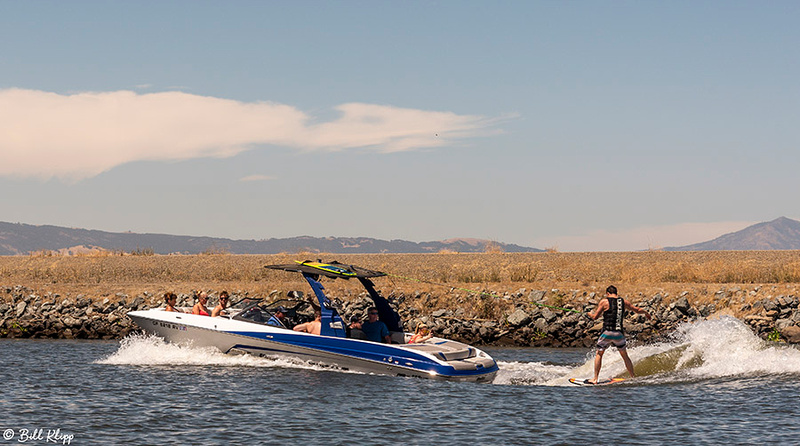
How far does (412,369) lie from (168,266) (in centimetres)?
3035

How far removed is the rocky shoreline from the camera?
27859mm

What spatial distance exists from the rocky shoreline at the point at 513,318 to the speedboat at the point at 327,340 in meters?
7.01

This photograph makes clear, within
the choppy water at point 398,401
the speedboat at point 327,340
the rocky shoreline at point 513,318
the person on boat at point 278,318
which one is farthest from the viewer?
the rocky shoreline at point 513,318

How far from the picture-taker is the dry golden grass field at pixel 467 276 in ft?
102

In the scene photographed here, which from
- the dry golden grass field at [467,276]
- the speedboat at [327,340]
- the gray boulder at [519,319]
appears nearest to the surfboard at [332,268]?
the speedboat at [327,340]

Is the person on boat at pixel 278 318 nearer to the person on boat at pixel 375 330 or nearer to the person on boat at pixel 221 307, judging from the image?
the person on boat at pixel 221 307

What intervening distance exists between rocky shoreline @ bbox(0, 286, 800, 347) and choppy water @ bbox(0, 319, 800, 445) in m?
5.20

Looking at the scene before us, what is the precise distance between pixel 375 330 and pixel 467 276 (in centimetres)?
1629

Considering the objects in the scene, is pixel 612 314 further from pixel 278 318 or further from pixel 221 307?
pixel 221 307

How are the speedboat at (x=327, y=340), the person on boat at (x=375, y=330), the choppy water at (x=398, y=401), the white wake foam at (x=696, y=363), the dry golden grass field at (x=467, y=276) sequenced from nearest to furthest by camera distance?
the choppy water at (x=398, y=401) < the speedboat at (x=327, y=340) < the white wake foam at (x=696, y=363) < the person on boat at (x=375, y=330) < the dry golden grass field at (x=467, y=276)

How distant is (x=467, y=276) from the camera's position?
118 ft

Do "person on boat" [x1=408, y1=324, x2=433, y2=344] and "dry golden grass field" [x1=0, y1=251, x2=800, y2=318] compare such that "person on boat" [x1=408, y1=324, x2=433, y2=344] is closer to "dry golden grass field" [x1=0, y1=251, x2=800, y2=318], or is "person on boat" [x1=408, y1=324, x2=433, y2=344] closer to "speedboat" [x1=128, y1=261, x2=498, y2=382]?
"speedboat" [x1=128, y1=261, x2=498, y2=382]

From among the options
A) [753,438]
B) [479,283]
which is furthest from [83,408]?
[479,283]

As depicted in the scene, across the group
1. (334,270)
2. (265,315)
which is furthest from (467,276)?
(334,270)
